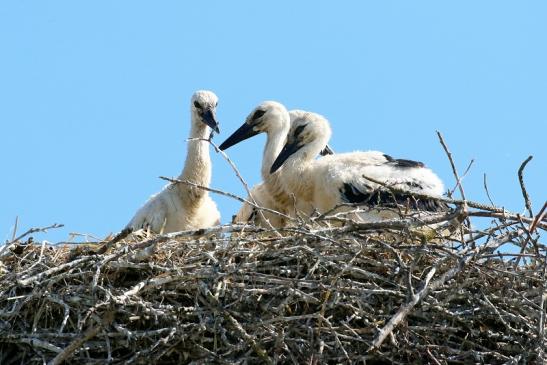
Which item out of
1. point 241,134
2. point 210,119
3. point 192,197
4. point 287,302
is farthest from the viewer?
point 241,134

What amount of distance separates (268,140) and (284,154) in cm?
35

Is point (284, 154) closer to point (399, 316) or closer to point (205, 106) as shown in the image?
point (205, 106)

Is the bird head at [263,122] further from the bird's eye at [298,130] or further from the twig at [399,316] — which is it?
the twig at [399,316]

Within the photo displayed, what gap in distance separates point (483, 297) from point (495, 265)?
18 centimetres

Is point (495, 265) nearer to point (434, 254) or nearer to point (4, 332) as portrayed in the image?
point (434, 254)

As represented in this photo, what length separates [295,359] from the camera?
6.47 metres

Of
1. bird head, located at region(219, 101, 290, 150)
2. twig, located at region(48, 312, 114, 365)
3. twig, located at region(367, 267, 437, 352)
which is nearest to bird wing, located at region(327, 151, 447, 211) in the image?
bird head, located at region(219, 101, 290, 150)

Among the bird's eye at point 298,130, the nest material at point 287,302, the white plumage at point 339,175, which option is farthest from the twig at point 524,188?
the bird's eye at point 298,130

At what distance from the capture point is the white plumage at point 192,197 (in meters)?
9.04

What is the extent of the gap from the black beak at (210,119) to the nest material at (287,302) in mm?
2445

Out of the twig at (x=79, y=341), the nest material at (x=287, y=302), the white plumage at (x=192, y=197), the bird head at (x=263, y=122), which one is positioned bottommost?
the twig at (x=79, y=341)

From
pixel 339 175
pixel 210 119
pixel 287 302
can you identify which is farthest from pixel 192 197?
pixel 287 302

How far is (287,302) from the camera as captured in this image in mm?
6605

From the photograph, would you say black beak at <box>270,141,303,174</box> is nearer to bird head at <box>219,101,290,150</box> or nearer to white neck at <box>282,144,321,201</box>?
white neck at <box>282,144,321,201</box>
